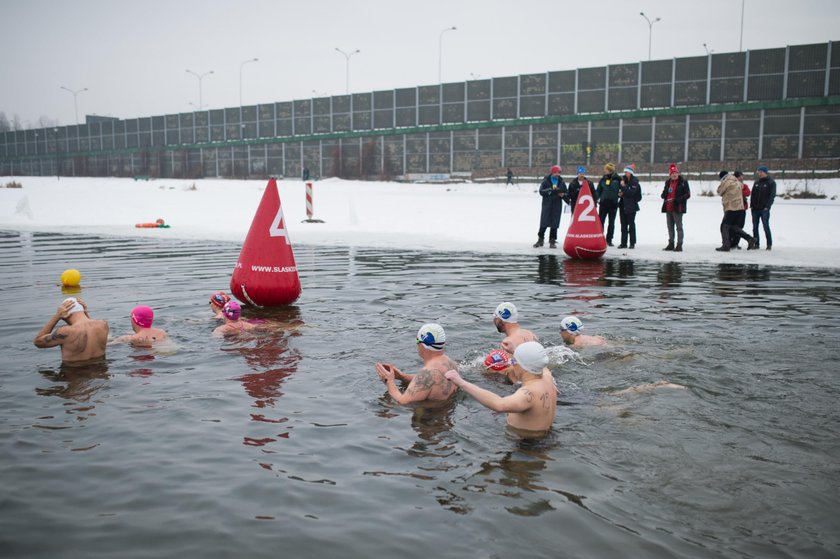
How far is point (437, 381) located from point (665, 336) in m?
3.95

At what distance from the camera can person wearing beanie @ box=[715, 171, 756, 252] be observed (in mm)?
17484

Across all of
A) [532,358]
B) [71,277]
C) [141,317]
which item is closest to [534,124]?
[71,277]

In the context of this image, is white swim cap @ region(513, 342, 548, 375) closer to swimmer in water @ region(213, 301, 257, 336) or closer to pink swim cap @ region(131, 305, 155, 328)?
swimmer in water @ region(213, 301, 257, 336)

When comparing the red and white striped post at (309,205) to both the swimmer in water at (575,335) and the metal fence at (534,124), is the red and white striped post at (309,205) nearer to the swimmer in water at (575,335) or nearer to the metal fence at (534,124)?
the swimmer in water at (575,335)

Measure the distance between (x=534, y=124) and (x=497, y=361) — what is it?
4768cm

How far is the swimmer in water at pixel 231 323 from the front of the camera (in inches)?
377

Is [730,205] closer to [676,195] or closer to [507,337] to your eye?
[676,195]

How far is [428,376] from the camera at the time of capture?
693 centimetres

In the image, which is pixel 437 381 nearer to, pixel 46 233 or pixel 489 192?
pixel 46 233

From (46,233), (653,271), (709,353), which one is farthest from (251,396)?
(46,233)

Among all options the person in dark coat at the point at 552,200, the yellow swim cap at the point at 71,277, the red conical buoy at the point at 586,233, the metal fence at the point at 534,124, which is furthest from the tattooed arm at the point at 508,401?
the metal fence at the point at 534,124

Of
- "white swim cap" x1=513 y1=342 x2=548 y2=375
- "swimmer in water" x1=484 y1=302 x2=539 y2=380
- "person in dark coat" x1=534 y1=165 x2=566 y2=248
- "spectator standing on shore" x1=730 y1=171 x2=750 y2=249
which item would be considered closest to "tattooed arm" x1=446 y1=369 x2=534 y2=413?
"white swim cap" x1=513 y1=342 x2=548 y2=375

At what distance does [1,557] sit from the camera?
414cm

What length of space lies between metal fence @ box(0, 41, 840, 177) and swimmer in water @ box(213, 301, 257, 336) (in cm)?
4151
